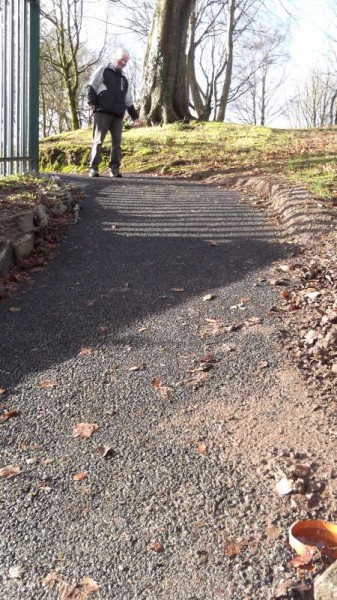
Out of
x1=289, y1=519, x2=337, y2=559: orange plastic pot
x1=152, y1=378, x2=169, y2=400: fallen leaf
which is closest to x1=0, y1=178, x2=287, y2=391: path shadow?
x1=152, y1=378, x2=169, y2=400: fallen leaf

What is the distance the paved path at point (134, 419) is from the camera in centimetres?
211

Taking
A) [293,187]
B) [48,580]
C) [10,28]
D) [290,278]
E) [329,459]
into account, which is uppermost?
[10,28]

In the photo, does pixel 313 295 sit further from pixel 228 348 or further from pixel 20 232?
pixel 20 232

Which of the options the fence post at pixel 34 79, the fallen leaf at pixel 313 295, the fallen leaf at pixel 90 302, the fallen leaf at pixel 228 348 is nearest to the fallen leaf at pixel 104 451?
the fallen leaf at pixel 228 348

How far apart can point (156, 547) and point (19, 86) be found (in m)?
6.73

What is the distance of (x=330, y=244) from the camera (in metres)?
5.46

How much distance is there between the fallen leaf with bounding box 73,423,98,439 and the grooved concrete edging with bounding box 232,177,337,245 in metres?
3.52

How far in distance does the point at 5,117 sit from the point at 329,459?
6165 millimetres

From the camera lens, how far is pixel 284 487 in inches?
95.6

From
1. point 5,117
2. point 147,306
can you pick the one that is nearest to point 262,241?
point 147,306

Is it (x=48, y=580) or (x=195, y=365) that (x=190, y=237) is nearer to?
(x=195, y=365)

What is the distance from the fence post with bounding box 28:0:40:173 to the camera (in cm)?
769

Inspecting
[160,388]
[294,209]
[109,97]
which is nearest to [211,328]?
[160,388]

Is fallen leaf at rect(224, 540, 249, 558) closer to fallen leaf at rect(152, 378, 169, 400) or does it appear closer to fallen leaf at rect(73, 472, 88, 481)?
fallen leaf at rect(73, 472, 88, 481)
